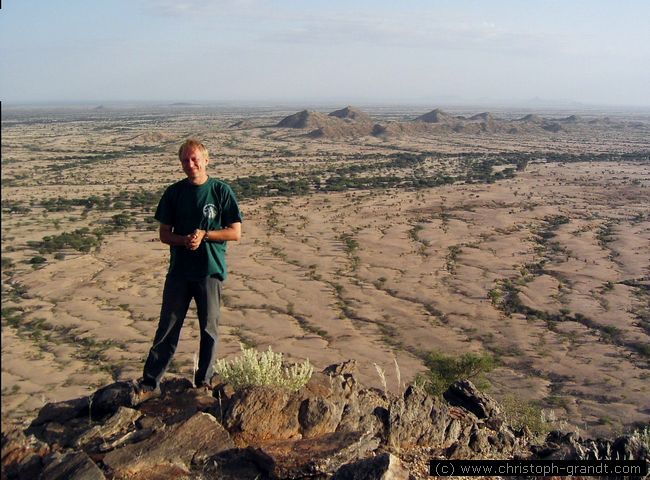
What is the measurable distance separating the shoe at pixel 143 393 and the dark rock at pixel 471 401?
103 inches

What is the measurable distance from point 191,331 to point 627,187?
2508cm

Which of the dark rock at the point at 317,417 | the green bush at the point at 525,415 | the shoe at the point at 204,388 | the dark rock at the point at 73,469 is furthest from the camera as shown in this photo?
the green bush at the point at 525,415

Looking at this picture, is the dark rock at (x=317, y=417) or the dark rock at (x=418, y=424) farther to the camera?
the dark rock at (x=418, y=424)

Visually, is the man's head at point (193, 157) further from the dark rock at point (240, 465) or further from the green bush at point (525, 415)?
the green bush at point (525, 415)

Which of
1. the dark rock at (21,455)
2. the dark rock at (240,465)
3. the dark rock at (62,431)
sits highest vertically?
the dark rock at (21,455)

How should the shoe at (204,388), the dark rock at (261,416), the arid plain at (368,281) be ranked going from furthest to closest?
the arid plain at (368,281)
the shoe at (204,388)
the dark rock at (261,416)

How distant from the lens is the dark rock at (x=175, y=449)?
279 cm

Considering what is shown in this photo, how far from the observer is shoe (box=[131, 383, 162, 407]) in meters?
3.58

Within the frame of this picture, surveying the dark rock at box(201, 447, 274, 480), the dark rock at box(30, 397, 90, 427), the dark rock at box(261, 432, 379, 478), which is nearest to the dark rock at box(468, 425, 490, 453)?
the dark rock at box(261, 432, 379, 478)

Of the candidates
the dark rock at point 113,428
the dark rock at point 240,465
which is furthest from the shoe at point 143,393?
the dark rock at point 240,465

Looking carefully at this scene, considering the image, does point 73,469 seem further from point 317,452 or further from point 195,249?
point 195,249

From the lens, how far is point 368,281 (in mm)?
12391

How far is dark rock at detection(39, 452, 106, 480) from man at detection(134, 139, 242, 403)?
2.64 feet

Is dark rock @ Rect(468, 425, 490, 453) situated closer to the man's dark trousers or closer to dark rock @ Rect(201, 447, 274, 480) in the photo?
dark rock @ Rect(201, 447, 274, 480)
